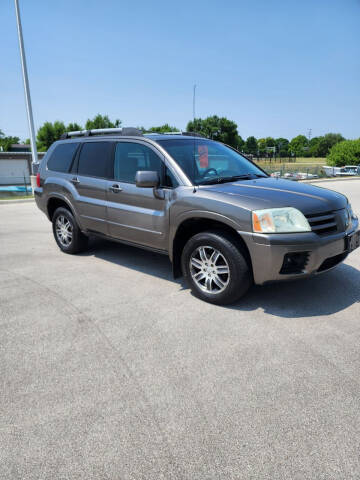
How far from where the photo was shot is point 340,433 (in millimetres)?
1984

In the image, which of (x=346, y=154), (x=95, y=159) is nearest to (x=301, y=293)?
(x=95, y=159)

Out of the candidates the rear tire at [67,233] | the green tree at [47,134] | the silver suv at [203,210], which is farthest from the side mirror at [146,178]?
the green tree at [47,134]

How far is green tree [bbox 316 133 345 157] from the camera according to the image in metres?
118

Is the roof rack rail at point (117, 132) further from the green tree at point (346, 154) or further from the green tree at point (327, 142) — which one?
the green tree at point (327, 142)

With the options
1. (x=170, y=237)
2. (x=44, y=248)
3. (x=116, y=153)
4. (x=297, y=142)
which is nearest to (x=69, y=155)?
(x=116, y=153)

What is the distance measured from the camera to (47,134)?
66.2 meters

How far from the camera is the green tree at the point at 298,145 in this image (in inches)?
5655

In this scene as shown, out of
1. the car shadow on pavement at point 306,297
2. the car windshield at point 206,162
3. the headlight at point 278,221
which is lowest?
the car shadow on pavement at point 306,297

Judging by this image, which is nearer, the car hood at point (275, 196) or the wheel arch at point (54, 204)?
the car hood at point (275, 196)

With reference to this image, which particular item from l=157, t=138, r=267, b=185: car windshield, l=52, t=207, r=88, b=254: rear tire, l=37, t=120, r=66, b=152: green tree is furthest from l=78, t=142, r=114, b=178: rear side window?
l=37, t=120, r=66, b=152: green tree

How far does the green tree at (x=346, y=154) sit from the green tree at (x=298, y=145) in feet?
274

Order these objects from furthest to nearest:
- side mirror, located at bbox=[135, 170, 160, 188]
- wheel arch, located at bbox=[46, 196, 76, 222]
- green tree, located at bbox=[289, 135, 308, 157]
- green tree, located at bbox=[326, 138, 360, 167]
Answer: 1. green tree, located at bbox=[289, 135, 308, 157]
2. green tree, located at bbox=[326, 138, 360, 167]
3. wheel arch, located at bbox=[46, 196, 76, 222]
4. side mirror, located at bbox=[135, 170, 160, 188]

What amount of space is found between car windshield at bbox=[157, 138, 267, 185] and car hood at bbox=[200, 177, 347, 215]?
0.25 metres

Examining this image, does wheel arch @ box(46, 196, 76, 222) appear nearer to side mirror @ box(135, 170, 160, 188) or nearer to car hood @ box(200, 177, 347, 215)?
side mirror @ box(135, 170, 160, 188)
